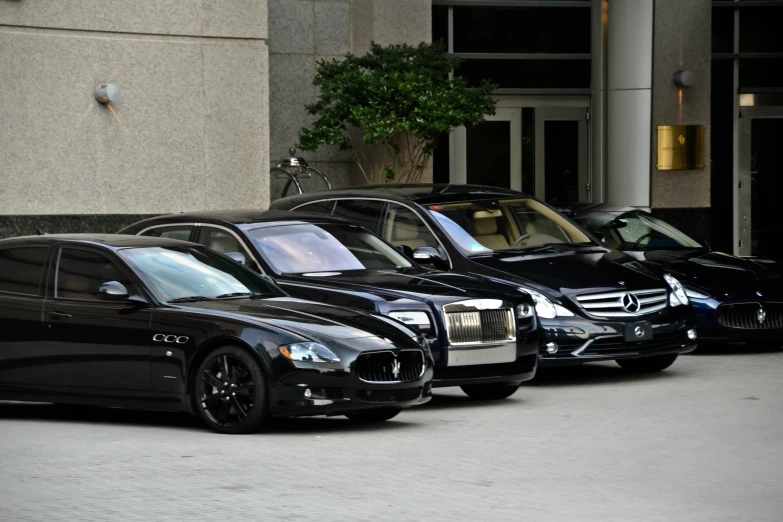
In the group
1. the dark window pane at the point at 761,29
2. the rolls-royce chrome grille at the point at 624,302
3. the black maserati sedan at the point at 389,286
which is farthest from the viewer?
the dark window pane at the point at 761,29

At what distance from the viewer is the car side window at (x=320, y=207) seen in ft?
47.7

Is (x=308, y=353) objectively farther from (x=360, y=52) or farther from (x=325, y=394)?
(x=360, y=52)

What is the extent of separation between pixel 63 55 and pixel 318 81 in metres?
5.40

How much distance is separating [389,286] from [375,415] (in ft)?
3.97

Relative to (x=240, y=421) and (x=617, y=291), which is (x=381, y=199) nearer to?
(x=617, y=291)

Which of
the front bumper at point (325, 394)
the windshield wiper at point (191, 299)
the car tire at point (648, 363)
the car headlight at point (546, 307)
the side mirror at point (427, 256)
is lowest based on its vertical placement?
the car tire at point (648, 363)

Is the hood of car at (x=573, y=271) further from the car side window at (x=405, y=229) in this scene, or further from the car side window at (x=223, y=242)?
the car side window at (x=223, y=242)

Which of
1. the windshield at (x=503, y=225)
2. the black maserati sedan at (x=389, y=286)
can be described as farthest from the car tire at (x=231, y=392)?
the windshield at (x=503, y=225)

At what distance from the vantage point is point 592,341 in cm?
1270

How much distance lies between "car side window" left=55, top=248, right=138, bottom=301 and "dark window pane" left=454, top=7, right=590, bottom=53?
18.6 m

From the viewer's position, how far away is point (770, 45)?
29781 millimetres

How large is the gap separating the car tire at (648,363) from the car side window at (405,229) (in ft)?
6.92

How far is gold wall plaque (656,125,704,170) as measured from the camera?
27.1 metres

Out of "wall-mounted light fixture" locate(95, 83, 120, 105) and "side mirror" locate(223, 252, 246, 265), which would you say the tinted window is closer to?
"side mirror" locate(223, 252, 246, 265)
